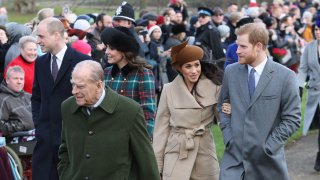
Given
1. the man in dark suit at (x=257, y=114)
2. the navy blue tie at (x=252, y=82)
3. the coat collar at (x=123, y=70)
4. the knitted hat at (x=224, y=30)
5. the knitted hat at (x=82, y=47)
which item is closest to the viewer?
the man in dark suit at (x=257, y=114)

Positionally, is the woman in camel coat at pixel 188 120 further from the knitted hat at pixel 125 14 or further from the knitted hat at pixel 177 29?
the knitted hat at pixel 177 29

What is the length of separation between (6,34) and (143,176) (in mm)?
6657

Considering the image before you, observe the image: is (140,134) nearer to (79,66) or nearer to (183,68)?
(79,66)

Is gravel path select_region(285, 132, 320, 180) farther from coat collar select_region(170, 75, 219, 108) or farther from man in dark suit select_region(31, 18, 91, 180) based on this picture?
man in dark suit select_region(31, 18, 91, 180)

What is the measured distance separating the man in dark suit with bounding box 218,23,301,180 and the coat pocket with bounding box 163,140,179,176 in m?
0.53

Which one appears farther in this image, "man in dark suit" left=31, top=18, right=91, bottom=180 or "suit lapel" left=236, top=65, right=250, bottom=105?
"man in dark suit" left=31, top=18, right=91, bottom=180

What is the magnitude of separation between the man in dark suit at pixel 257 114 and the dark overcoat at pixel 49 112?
1.53 metres

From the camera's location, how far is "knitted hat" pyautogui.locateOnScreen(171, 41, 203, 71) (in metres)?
7.01

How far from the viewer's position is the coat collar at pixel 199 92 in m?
7.09

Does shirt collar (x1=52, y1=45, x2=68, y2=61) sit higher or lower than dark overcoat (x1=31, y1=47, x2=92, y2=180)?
higher

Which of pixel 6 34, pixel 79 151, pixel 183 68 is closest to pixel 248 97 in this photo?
pixel 183 68

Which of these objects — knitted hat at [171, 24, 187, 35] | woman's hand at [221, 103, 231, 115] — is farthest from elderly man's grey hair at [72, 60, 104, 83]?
knitted hat at [171, 24, 187, 35]

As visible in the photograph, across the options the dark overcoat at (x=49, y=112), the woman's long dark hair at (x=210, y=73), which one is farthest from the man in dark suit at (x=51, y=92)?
the woman's long dark hair at (x=210, y=73)

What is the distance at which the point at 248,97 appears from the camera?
660 centimetres
